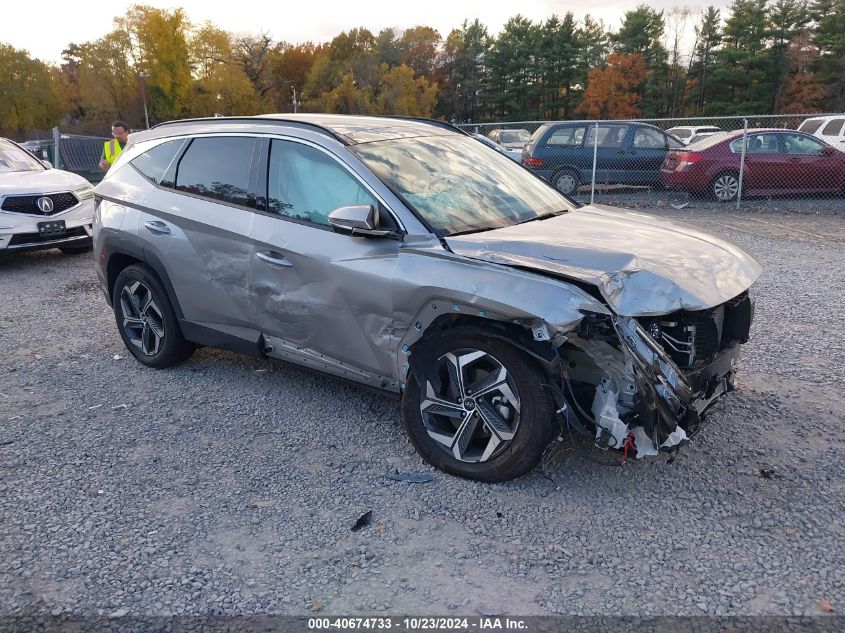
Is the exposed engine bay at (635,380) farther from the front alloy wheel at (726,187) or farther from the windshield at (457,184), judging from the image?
the front alloy wheel at (726,187)

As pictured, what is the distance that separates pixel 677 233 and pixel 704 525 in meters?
1.76

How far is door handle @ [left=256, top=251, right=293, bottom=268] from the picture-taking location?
13.8 ft

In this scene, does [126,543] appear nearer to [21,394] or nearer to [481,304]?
[481,304]

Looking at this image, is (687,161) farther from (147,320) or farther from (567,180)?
(147,320)

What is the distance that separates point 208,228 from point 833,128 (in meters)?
17.1

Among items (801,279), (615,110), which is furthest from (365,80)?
(801,279)

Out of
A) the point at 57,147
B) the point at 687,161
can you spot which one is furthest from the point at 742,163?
the point at 57,147

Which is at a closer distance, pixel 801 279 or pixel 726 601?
pixel 726 601

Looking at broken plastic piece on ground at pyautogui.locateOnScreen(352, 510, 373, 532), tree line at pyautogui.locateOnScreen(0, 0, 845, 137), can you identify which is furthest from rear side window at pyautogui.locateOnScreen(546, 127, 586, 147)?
tree line at pyautogui.locateOnScreen(0, 0, 845, 137)

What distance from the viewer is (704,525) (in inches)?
129

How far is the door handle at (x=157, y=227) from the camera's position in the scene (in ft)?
16.2

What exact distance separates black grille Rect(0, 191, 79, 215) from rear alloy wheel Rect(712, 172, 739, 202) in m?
11.8

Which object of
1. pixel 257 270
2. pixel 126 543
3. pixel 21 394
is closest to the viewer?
pixel 126 543

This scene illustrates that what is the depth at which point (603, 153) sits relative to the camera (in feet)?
50.2
